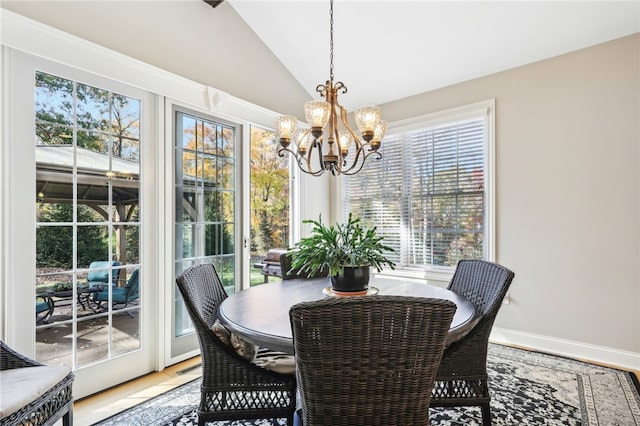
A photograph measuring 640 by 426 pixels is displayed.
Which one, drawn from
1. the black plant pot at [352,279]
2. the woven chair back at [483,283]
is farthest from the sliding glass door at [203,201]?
the woven chair back at [483,283]

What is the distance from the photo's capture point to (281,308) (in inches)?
67.9

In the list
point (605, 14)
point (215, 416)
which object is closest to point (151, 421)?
point (215, 416)

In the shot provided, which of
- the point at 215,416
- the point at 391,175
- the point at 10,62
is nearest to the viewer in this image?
the point at 215,416

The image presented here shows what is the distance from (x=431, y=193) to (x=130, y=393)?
3261mm

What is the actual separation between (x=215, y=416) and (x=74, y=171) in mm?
1834

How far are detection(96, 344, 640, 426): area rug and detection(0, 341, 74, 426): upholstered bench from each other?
515 millimetres

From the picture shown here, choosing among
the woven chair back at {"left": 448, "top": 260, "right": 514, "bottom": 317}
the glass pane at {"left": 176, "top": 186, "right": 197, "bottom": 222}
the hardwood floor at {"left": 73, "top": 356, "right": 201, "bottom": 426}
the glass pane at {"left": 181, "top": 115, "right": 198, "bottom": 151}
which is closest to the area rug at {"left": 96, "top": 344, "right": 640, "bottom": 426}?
the hardwood floor at {"left": 73, "top": 356, "right": 201, "bottom": 426}

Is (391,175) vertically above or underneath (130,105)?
underneath

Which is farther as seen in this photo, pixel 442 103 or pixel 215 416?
pixel 442 103

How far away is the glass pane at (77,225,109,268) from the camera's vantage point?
2295mm

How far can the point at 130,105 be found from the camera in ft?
8.50

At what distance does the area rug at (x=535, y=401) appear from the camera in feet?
6.55

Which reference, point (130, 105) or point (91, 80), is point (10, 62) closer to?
point (91, 80)

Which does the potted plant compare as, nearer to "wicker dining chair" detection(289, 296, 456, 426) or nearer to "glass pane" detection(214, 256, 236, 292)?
"wicker dining chair" detection(289, 296, 456, 426)
